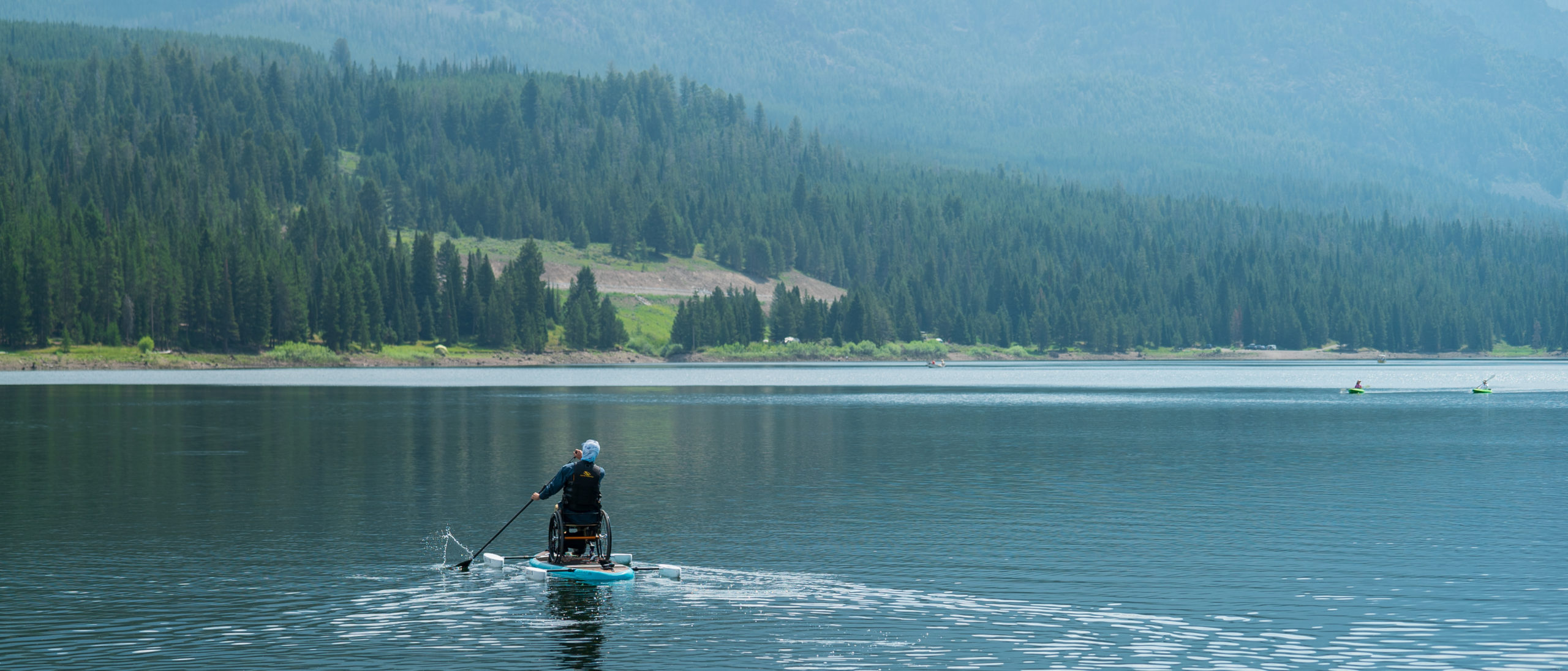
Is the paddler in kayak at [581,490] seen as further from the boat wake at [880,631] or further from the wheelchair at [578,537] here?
the boat wake at [880,631]

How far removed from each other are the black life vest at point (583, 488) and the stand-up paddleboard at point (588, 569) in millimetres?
1283

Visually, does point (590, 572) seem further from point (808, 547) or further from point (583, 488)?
point (808, 547)

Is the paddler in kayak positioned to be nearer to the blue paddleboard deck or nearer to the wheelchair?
the wheelchair

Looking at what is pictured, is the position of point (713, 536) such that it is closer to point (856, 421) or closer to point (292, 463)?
point (292, 463)

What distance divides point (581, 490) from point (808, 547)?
26.0ft

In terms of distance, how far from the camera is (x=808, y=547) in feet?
135

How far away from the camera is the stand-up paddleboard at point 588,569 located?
35.3 m

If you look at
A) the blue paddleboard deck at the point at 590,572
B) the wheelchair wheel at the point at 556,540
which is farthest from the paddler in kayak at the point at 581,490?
the blue paddleboard deck at the point at 590,572

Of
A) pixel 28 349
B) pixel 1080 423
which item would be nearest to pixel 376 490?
pixel 1080 423

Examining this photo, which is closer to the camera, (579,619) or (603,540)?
(579,619)

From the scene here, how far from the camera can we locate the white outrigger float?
3544cm

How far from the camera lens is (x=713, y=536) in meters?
43.2

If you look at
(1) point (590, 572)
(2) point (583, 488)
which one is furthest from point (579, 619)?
(2) point (583, 488)

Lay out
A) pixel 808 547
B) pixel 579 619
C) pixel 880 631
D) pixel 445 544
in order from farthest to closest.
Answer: pixel 445 544, pixel 808 547, pixel 579 619, pixel 880 631
